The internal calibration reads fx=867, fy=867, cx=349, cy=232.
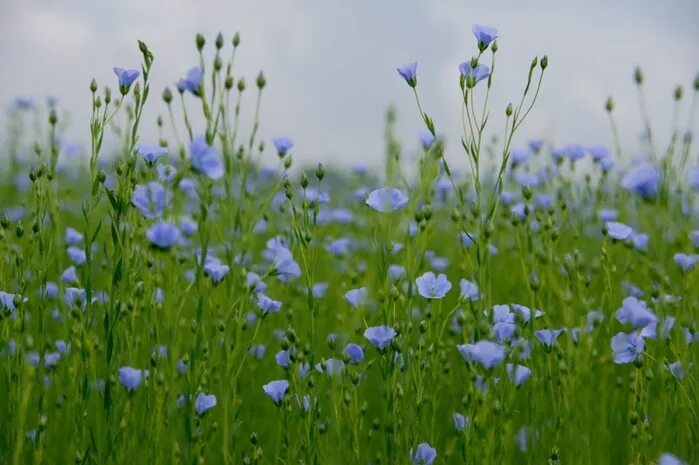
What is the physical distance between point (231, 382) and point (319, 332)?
1850 mm

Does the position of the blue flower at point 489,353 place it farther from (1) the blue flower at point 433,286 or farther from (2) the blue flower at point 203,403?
(2) the blue flower at point 203,403

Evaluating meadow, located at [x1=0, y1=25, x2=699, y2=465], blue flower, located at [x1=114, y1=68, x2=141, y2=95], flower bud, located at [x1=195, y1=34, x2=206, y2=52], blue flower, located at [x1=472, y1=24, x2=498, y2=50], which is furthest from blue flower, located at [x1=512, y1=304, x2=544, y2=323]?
blue flower, located at [x1=114, y1=68, x2=141, y2=95]

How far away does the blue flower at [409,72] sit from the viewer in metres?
2.54

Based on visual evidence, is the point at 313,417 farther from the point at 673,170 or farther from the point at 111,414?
the point at 673,170

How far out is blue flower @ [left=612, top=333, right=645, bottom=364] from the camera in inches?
95.4

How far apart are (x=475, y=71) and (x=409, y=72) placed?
0.20 metres

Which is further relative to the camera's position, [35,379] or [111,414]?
[35,379]

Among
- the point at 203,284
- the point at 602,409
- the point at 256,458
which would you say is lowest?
the point at 256,458

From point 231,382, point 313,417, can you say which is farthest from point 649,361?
point 231,382

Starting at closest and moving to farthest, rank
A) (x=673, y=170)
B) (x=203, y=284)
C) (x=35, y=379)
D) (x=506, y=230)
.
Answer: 1. (x=203, y=284)
2. (x=35, y=379)
3. (x=673, y=170)
4. (x=506, y=230)

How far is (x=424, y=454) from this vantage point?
228cm

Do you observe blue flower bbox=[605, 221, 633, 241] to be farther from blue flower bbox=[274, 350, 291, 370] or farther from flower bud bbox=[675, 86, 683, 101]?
blue flower bbox=[274, 350, 291, 370]

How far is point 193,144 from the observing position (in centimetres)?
196

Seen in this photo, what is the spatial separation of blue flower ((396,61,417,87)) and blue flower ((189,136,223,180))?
2.57 feet
